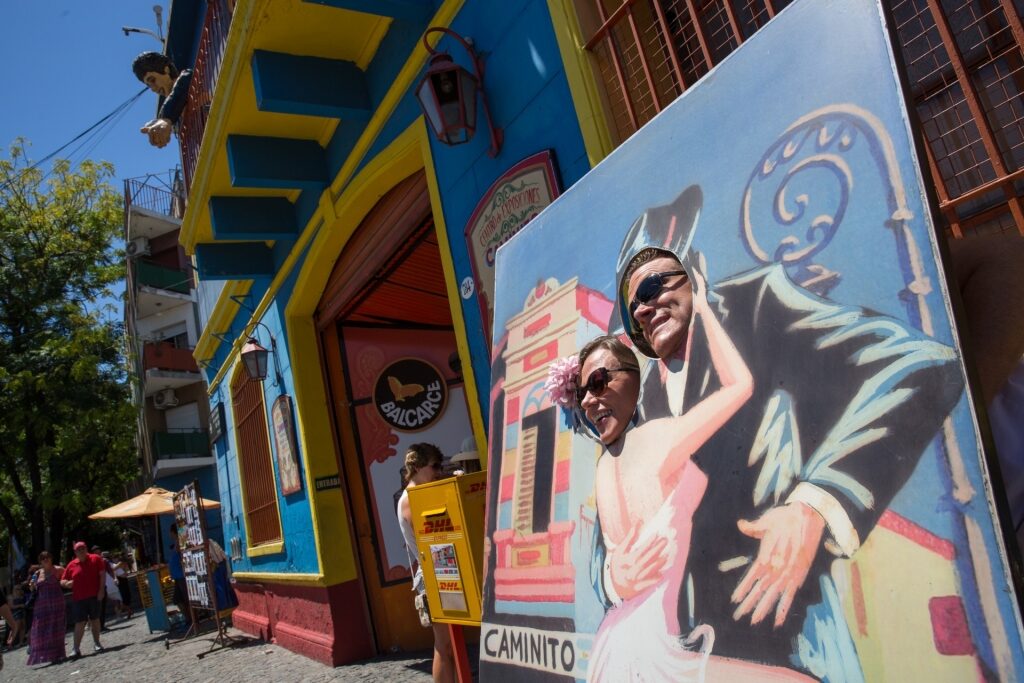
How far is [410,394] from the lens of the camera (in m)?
8.33

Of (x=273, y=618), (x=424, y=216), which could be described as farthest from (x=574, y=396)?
(x=273, y=618)

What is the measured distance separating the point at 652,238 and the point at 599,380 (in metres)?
0.33

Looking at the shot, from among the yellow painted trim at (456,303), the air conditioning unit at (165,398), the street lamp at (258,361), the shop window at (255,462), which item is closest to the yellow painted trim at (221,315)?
the shop window at (255,462)

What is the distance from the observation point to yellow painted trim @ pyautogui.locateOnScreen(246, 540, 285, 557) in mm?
9024

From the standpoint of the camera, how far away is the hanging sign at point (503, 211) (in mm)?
3604

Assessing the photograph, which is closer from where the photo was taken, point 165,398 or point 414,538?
point 414,538

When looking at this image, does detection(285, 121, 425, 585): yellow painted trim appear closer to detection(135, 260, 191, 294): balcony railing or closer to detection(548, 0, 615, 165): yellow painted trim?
detection(548, 0, 615, 165): yellow painted trim

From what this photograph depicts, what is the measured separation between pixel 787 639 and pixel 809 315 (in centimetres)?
50

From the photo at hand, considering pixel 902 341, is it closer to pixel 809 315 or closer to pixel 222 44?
pixel 809 315

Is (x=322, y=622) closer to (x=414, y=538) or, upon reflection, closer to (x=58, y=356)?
(x=414, y=538)

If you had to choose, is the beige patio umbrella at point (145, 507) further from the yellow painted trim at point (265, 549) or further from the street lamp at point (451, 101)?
the street lamp at point (451, 101)

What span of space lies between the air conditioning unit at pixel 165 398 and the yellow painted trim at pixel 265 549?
19.3 m

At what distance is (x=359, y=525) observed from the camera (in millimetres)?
7746

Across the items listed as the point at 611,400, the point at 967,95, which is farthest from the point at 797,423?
the point at 967,95
